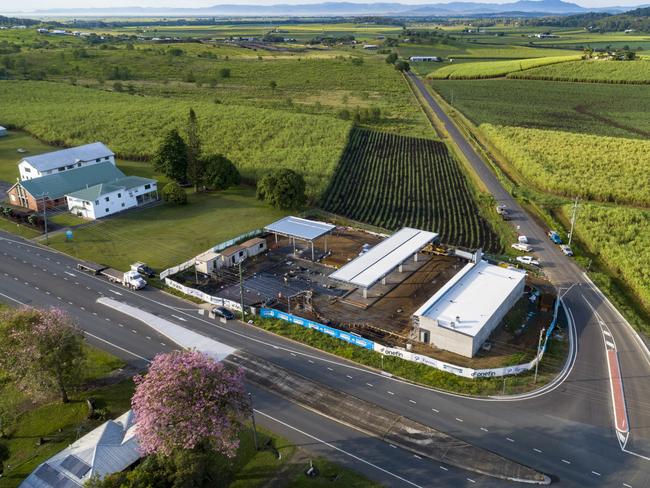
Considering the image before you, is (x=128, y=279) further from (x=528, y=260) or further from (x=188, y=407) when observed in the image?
(x=528, y=260)

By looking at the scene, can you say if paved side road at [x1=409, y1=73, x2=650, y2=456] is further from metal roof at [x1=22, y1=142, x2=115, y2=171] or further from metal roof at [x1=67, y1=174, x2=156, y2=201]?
metal roof at [x1=22, y1=142, x2=115, y2=171]

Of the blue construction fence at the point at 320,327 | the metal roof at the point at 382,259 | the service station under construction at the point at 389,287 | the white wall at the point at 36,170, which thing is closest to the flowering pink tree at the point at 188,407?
the blue construction fence at the point at 320,327

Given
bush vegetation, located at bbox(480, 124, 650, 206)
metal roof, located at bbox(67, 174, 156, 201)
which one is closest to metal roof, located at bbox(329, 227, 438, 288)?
bush vegetation, located at bbox(480, 124, 650, 206)

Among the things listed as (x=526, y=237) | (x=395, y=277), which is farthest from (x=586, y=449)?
(x=526, y=237)

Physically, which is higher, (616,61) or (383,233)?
(616,61)

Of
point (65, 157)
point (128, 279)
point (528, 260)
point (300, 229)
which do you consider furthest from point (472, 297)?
point (65, 157)

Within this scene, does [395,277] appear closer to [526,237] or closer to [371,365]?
[371,365]

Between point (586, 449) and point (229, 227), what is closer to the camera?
point (586, 449)
